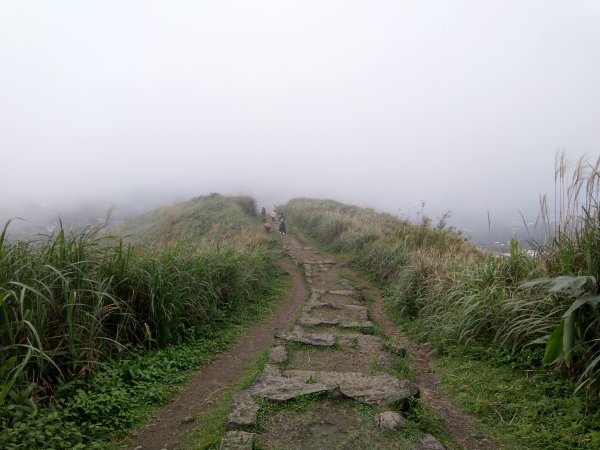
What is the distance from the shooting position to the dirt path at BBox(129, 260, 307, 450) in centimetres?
286

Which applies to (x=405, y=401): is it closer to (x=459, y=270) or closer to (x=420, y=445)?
(x=420, y=445)

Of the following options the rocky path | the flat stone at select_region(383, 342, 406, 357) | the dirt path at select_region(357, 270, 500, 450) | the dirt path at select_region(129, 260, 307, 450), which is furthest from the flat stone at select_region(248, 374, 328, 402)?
the flat stone at select_region(383, 342, 406, 357)

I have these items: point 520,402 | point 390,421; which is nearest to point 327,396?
point 390,421

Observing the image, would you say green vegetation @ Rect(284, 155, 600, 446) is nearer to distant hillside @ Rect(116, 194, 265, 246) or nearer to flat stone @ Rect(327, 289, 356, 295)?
flat stone @ Rect(327, 289, 356, 295)

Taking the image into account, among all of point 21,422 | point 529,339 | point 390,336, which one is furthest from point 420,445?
point 390,336

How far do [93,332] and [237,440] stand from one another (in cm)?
180

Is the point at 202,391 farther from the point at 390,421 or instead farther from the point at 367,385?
the point at 390,421

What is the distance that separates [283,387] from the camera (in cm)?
337

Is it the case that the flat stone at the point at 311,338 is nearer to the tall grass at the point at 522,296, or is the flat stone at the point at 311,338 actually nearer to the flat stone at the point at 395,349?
the flat stone at the point at 395,349

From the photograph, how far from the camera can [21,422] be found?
2395 millimetres

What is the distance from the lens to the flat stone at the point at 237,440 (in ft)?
8.07

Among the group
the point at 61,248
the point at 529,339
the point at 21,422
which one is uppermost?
the point at 61,248

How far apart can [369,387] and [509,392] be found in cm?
121

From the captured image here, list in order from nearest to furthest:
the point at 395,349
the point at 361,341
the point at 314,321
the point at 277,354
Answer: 1. the point at 277,354
2. the point at 395,349
3. the point at 361,341
4. the point at 314,321
